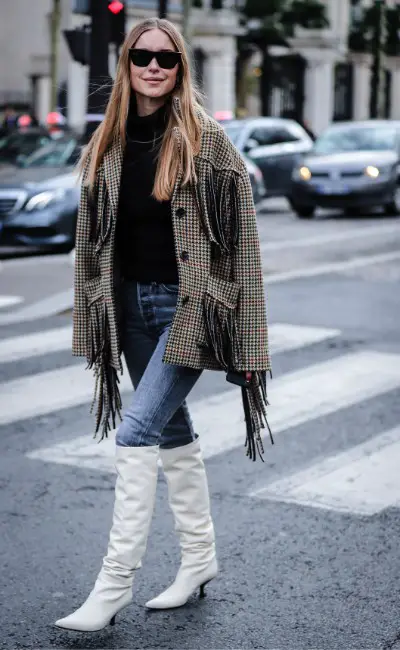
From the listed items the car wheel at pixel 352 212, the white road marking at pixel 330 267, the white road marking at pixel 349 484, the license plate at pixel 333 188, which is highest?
the white road marking at pixel 349 484

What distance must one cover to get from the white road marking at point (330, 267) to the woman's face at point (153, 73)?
8599mm

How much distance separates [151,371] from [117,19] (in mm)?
9316

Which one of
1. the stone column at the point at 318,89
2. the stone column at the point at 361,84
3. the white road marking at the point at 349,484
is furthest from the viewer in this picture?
the stone column at the point at 361,84

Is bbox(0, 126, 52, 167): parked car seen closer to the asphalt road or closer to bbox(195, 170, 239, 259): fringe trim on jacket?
the asphalt road

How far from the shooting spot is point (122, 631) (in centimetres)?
392

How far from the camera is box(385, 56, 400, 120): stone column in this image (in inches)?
2403

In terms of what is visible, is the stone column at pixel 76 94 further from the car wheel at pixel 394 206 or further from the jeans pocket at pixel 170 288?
the jeans pocket at pixel 170 288

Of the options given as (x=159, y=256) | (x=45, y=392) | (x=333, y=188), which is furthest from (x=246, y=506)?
(x=333, y=188)

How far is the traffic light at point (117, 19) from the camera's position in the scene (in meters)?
12.5

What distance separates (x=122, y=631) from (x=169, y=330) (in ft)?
3.01

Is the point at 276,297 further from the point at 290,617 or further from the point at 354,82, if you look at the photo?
the point at 354,82

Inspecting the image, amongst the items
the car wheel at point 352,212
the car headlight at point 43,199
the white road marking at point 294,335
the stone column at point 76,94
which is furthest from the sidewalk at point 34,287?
the stone column at point 76,94

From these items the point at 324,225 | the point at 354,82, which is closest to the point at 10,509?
the point at 324,225

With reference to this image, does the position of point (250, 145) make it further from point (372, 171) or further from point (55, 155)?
point (55, 155)
